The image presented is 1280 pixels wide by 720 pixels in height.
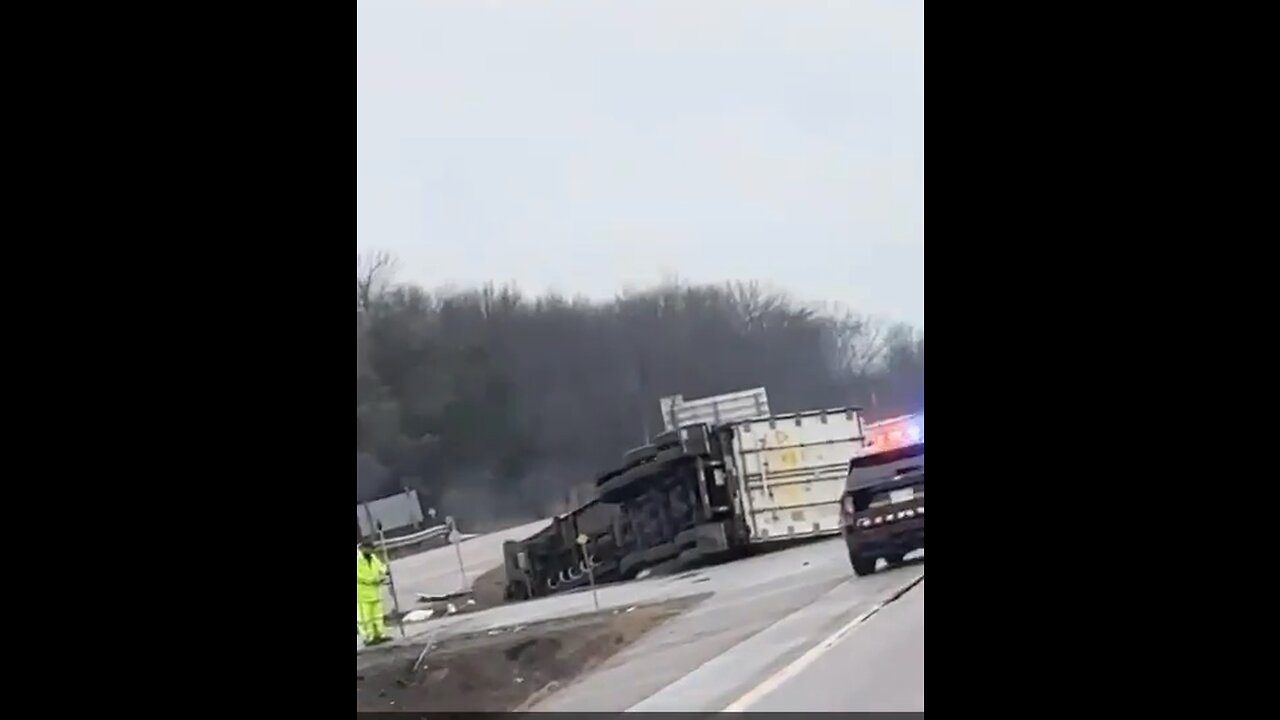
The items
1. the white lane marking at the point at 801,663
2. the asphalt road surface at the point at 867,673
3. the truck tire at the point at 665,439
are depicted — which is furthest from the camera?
the truck tire at the point at 665,439

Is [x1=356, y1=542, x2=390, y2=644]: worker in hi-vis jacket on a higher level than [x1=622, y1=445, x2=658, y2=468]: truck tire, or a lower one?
lower

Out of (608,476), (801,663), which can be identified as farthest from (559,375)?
(801,663)

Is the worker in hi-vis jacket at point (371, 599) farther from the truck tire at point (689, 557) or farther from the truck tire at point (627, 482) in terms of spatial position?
the truck tire at point (689, 557)

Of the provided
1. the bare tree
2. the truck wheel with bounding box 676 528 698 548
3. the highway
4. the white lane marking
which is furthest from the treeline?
the white lane marking

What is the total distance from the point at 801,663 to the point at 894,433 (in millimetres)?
534

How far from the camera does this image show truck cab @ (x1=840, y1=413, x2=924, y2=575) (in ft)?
8.13

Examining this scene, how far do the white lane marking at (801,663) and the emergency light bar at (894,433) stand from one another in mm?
276

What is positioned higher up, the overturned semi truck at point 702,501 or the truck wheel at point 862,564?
the overturned semi truck at point 702,501

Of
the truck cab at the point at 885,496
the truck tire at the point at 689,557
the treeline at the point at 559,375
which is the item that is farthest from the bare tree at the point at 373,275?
the truck cab at the point at 885,496

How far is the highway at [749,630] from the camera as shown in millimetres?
2467

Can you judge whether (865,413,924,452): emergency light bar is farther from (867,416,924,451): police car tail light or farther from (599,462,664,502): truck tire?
(599,462,664,502): truck tire
